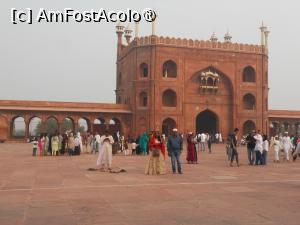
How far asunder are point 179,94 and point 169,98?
1224mm

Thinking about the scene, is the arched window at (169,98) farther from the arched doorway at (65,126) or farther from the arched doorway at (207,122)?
the arched doorway at (65,126)

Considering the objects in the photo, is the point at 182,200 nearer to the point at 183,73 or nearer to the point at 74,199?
the point at 74,199

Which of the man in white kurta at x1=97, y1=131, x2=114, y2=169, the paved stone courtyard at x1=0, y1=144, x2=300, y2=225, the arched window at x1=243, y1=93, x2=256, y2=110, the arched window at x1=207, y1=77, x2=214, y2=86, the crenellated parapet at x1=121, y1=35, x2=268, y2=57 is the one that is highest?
the crenellated parapet at x1=121, y1=35, x2=268, y2=57

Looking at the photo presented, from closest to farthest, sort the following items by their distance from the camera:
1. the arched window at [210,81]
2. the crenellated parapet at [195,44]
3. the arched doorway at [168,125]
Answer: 1. the crenellated parapet at [195,44]
2. the arched doorway at [168,125]
3. the arched window at [210,81]

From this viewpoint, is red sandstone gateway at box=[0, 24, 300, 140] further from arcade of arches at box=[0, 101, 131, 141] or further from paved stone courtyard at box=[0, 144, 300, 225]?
paved stone courtyard at box=[0, 144, 300, 225]

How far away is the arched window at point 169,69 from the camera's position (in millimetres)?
33438

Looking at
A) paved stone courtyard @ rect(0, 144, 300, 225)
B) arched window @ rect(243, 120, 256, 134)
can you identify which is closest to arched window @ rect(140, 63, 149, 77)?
arched window @ rect(243, 120, 256, 134)

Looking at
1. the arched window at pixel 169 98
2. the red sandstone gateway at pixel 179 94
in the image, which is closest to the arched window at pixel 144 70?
the red sandstone gateway at pixel 179 94

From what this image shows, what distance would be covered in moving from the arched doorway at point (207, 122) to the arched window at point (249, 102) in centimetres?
313

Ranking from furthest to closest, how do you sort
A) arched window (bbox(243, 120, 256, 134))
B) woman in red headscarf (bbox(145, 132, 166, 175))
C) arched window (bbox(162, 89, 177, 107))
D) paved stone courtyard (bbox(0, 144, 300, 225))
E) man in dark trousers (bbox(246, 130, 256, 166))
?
arched window (bbox(243, 120, 256, 134)) < arched window (bbox(162, 89, 177, 107)) < man in dark trousers (bbox(246, 130, 256, 166)) < woman in red headscarf (bbox(145, 132, 166, 175)) < paved stone courtyard (bbox(0, 144, 300, 225))

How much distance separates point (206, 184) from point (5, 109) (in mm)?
26764

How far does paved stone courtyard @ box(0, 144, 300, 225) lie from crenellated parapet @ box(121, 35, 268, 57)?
2461 centimetres

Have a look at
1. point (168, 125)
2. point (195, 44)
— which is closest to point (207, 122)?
point (168, 125)

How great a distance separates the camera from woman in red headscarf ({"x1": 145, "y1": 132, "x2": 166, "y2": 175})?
965cm
